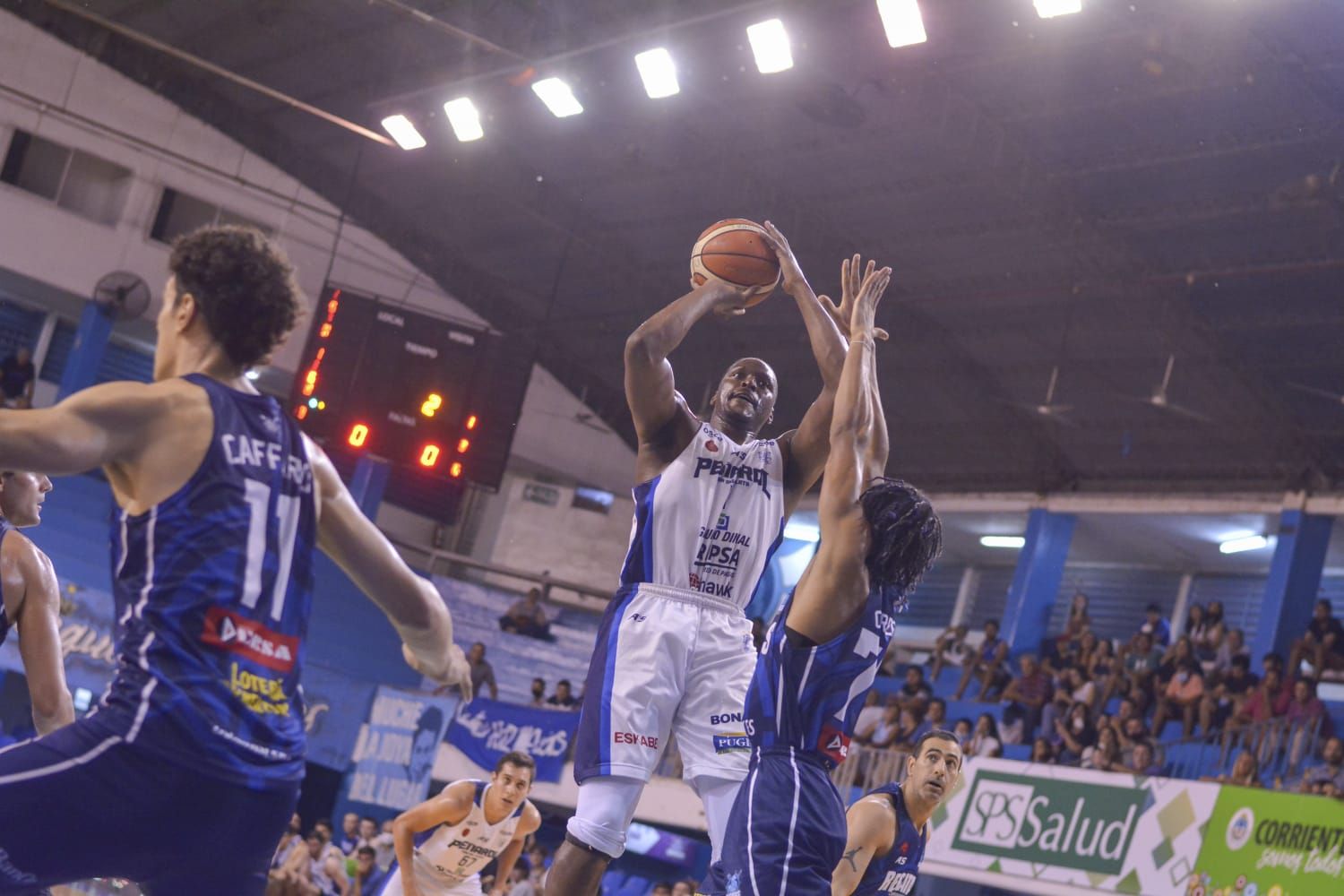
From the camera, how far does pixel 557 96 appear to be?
17.1 m

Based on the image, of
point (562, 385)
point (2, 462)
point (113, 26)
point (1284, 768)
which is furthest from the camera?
point (562, 385)

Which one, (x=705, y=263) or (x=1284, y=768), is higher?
(x=705, y=263)

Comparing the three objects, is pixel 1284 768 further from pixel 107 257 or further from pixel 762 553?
pixel 107 257

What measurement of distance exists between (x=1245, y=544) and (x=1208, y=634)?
130 inches

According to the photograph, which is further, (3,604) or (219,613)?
(3,604)

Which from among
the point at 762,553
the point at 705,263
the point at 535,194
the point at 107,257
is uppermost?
the point at 535,194

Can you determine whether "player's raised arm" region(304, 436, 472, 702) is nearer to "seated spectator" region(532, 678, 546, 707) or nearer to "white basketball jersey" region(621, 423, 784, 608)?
"white basketball jersey" region(621, 423, 784, 608)

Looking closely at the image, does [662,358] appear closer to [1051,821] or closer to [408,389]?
[1051,821]

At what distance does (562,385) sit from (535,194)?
5.56 metres

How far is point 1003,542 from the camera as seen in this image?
25.1 meters

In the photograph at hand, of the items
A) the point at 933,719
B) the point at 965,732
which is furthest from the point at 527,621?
the point at 965,732

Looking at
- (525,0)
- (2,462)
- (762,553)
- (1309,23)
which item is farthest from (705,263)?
(525,0)

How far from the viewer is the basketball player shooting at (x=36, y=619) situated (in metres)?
4.42

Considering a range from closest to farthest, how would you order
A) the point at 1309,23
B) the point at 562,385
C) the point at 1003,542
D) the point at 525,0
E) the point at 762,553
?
the point at 762,553 < the point at 1309,23 < the point at 525,0 < the point at 1003,542 < the point at 562,385
